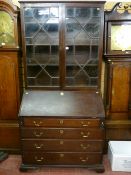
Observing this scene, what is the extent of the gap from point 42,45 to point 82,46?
1.59 feet

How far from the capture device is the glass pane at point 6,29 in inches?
116

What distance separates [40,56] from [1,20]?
0.63m

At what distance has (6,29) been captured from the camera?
2986mm

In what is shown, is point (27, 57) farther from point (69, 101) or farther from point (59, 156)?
point (59, 156)

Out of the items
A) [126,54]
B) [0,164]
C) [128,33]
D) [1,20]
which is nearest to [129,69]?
[126,54]

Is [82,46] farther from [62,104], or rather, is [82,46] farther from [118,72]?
[62,104]

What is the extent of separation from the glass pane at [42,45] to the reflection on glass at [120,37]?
2.33ft

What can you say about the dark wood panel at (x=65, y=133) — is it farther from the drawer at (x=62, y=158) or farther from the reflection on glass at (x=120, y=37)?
the reflection on glass at (x=120, y=37)

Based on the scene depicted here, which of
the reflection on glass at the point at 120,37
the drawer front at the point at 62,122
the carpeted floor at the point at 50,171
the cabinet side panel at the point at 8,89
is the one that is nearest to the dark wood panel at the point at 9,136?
the cabinet side panel at the point at 8,89

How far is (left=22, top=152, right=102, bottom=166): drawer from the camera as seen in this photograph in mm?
2965

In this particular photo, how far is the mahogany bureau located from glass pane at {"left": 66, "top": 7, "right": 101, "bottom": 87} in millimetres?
223

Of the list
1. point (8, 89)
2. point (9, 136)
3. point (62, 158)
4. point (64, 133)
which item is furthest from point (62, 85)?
point (9, 136)

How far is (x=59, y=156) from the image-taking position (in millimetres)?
2973

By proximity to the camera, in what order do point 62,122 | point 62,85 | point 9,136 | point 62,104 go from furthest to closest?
point 9,136 < point 62,85 < point 62,104 < point 62,122
